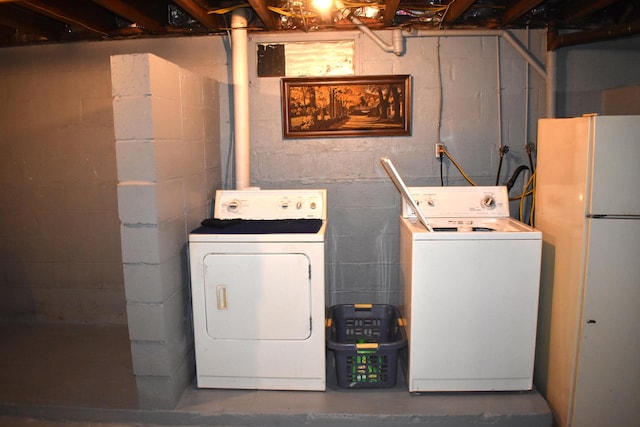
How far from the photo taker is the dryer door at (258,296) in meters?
2.38

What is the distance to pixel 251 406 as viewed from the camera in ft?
7.82

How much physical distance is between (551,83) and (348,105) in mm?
1312

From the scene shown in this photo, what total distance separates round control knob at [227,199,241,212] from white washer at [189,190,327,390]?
0.28m

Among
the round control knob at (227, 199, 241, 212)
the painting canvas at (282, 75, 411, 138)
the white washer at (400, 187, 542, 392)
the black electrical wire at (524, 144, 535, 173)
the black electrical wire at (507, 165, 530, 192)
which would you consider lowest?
the white washer at (400, 187, 542, 392)

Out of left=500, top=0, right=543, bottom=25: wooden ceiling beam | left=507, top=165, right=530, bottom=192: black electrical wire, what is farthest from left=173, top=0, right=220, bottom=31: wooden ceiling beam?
left=507, top=165, right=530, bottom=192: black electrical wire

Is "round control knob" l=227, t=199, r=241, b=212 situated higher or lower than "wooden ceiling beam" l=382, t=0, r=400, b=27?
lower

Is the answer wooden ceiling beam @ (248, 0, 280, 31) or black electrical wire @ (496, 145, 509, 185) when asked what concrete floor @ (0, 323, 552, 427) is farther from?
wooden ceiling beam @ (248, 0, 280, 31)

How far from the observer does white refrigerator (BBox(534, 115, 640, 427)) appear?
6.71ft

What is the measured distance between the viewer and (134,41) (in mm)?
3213

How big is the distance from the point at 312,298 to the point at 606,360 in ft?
4.53

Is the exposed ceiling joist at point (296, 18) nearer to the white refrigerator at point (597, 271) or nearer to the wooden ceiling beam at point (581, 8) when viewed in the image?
the wooden ceiling beam at point (581, 8)

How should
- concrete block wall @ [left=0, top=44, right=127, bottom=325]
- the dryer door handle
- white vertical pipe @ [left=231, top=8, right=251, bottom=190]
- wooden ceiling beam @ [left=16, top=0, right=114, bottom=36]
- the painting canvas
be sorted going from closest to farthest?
the dryer door handle → wooden ceiling beam @ [left=16, top=0, right=114, bottom=36] → white vertical pipe @ [left=231, top=8, right=251, bottom=190] → the painting canvas → concrete block wall @ [left=0, top=44, right=127, bottom=325]

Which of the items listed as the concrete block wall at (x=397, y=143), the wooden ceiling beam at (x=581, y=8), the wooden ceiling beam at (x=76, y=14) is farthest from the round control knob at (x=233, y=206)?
the wooden ceiling beam at (x=581, y=8)

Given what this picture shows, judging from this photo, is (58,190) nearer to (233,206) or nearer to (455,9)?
(233,206)
